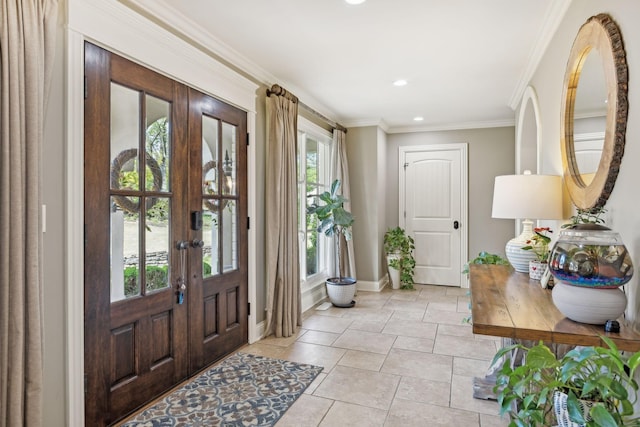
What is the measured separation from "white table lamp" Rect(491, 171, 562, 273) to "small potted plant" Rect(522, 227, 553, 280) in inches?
2.3

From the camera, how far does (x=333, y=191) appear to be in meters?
4.82

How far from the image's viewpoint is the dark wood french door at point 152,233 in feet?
6.52

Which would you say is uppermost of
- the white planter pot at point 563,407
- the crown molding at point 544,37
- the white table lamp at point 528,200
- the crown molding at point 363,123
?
the crown molding at point 363,123

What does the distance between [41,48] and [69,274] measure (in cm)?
105

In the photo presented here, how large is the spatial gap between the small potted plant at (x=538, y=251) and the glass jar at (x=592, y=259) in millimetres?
758

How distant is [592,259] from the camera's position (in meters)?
1.33

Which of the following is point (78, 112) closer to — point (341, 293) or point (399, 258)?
point (341, 293)

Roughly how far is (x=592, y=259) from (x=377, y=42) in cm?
217

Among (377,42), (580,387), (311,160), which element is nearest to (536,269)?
(580,387)

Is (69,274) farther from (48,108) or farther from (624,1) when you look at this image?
(624,1)

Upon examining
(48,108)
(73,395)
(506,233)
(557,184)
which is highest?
(48,108)

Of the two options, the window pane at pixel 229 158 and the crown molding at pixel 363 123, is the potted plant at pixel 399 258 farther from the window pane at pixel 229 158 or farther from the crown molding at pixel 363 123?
the window pane at pixel 229 158

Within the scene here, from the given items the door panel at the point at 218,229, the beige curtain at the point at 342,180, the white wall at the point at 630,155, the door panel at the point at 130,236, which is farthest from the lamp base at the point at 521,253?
the beige curtain at the point at 342,180

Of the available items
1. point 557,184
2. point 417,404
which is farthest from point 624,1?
point 417,404
